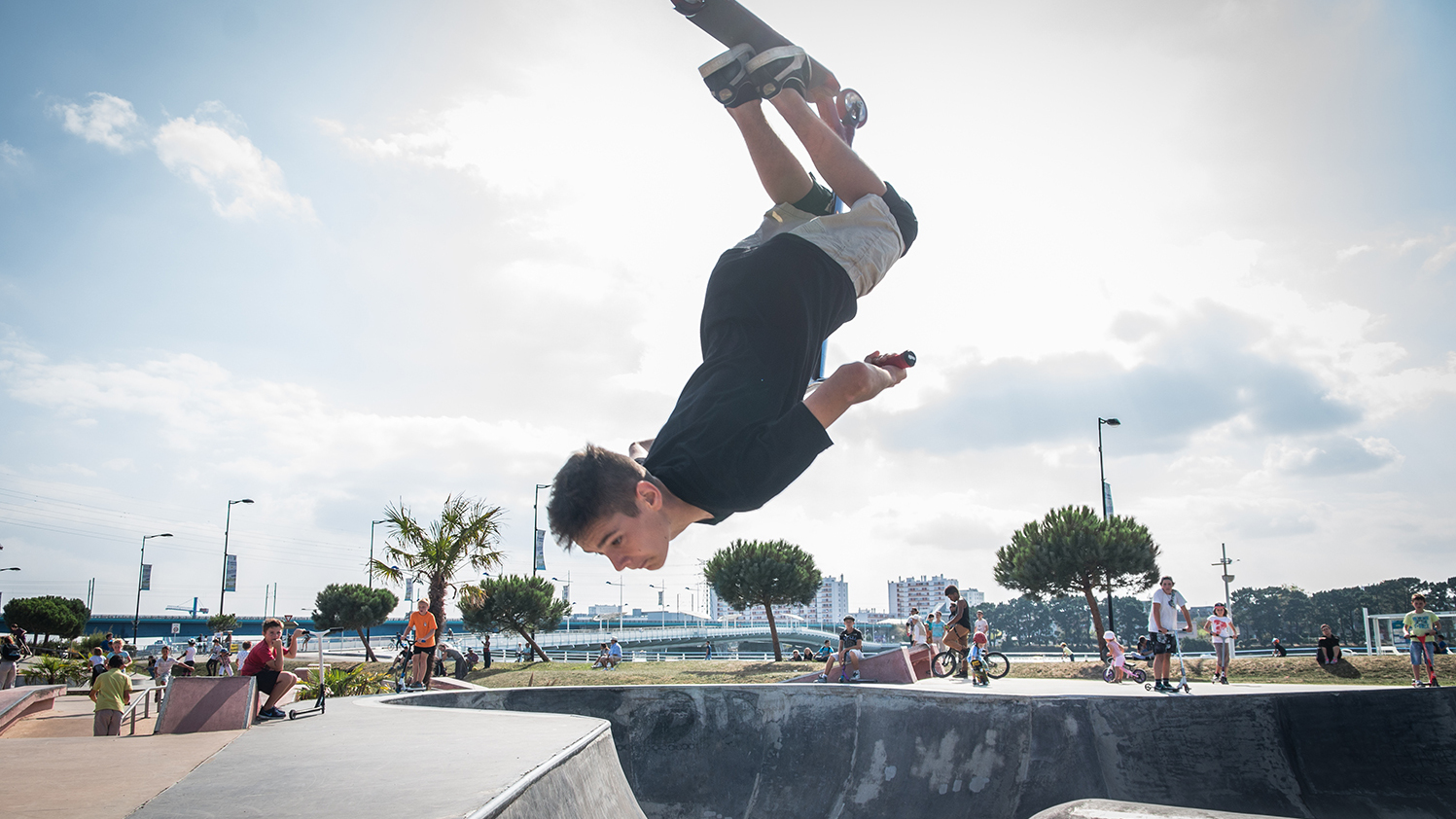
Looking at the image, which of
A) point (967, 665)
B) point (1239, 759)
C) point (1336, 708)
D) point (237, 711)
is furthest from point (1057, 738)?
point (967, 665)

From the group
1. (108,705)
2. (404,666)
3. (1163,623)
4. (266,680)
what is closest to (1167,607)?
(1163,623)

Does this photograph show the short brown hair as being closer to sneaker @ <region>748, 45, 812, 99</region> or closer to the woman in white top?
sneaker @ <region>748, 45, 812, 99</region>

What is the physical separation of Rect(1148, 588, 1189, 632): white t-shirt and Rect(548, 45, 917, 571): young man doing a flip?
9507mm

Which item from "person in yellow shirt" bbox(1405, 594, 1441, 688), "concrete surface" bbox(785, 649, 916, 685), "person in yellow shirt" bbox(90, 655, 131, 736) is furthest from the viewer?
"concrete surface" bbox(785, 649, 916, 685)

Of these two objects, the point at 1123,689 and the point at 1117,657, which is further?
the point at 1117,657

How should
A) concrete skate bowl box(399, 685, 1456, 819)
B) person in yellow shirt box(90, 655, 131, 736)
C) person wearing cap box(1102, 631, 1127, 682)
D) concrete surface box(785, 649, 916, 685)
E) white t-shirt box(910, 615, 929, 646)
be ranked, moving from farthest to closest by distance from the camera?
white t-shirt box(910, 615, 929, 646) < person wearing cap box(1102, 631, 1127, 682) < concrete surface box(785, 649, 916, 685) < person in yellow shirt box(90, 655, 131, 736) < concrete skate bowl box(399, 685, 1456, 819)

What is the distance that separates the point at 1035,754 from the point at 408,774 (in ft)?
17.6

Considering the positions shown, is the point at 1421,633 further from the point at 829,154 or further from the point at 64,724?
the point at 64,724

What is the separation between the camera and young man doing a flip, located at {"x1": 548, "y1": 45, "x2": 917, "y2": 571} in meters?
3.29

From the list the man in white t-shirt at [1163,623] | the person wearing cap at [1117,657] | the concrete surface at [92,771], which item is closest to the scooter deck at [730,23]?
the concrete surface at [92,771]

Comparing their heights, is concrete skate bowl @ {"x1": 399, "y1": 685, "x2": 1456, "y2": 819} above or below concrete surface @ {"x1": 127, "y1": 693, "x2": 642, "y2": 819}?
below

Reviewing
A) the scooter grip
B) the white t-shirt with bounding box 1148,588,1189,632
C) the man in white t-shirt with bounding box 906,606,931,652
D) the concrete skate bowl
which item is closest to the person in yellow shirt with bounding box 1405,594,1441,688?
the white t-shirt with bounding box 1148,588,1189,632

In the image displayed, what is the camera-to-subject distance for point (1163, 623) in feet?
37.3

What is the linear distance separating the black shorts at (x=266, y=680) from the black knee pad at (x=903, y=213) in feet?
28.6
